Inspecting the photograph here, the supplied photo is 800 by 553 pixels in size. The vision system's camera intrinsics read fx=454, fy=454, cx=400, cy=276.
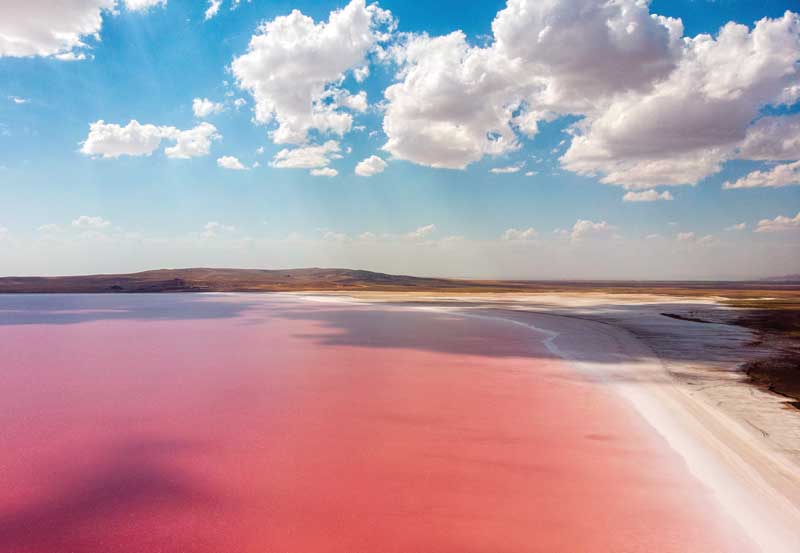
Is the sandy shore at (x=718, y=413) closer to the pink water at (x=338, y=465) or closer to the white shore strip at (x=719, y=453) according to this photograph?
the white shore strip at (x=719, y=453)

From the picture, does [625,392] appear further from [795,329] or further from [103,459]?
[795,329]

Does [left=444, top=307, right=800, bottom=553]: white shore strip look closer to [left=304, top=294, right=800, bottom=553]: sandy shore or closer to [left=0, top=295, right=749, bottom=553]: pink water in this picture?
[left=304, top=294, right=800, bottom=553]: sandy shore

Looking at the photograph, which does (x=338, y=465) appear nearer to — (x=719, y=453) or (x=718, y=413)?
(x=719, y=453)


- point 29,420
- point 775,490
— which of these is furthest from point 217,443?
point 775,490

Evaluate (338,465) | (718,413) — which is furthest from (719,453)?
(338,465)

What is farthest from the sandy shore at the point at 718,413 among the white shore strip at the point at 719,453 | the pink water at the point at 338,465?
the pink water at the point at 338,465

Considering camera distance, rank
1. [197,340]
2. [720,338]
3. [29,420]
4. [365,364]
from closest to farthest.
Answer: [29,420]
[365,364]
[720,338]
[197,340]

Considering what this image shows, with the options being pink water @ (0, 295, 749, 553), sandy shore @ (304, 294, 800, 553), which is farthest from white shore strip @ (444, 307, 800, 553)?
pink water @ (0, 295, 749, 553)
